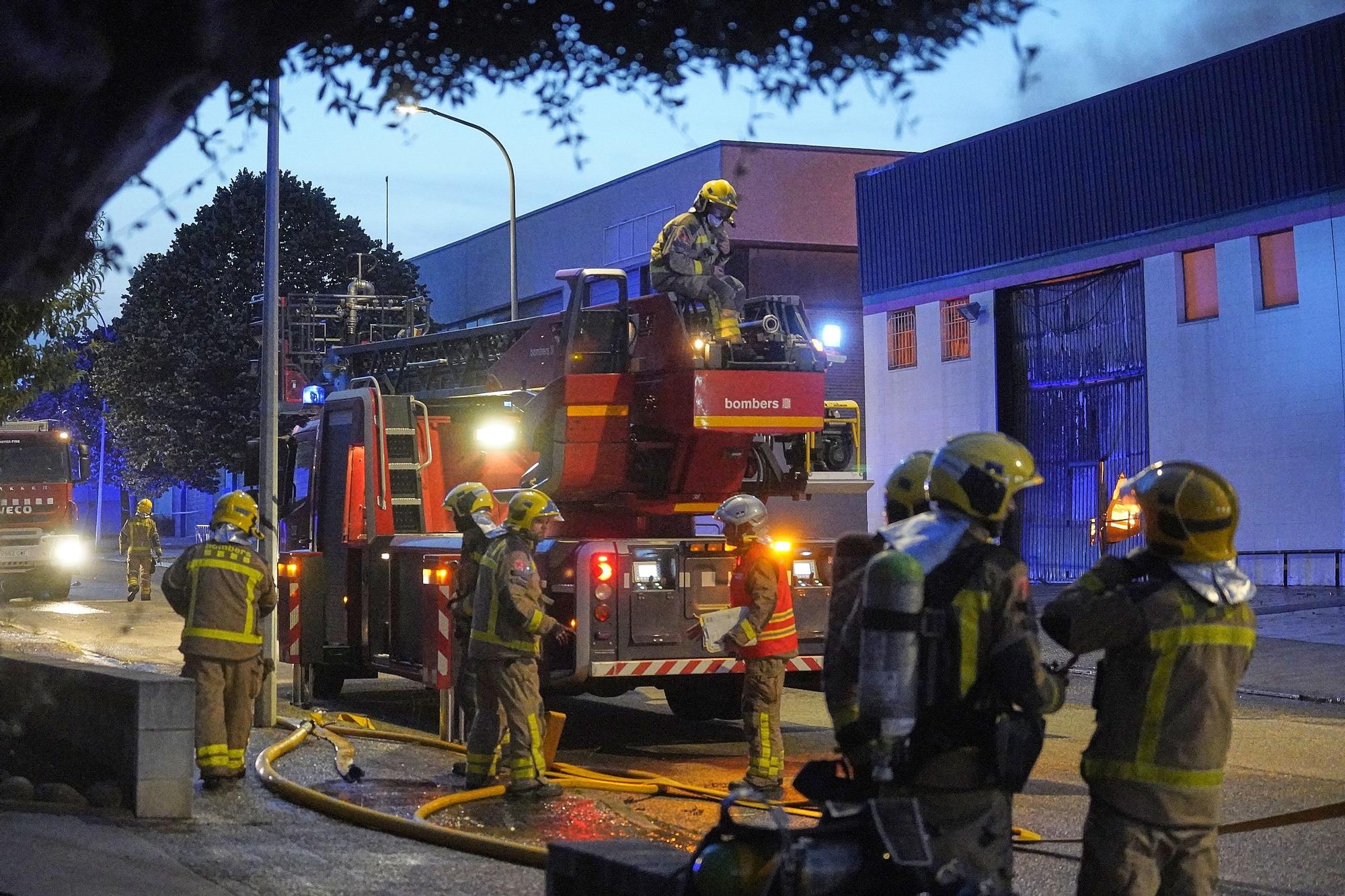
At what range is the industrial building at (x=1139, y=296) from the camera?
80.3ft

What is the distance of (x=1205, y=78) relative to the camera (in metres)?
26.0

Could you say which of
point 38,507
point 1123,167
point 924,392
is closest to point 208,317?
point 38,507

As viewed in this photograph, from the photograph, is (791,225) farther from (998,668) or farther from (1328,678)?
(998,668)

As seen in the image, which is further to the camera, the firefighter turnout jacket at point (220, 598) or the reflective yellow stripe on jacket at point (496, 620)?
the firefighter turnout jacket at point (220, 598)

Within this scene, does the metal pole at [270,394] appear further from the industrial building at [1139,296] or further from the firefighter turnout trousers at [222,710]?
the industrial building at [1139,296]

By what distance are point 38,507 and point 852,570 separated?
1014 inches

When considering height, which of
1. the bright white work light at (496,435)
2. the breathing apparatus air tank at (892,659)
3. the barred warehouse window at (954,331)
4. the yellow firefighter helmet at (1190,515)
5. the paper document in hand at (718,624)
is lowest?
the paper document in hand at (718,624)

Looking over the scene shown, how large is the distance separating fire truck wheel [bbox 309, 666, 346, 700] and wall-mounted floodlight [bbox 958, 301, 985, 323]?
19574mm

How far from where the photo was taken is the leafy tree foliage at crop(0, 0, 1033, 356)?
3.39 m

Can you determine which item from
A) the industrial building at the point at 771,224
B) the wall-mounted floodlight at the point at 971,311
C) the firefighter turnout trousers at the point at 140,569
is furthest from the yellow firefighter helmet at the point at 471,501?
the industrial building at the point at 771,224

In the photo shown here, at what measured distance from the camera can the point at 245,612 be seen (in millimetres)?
9344

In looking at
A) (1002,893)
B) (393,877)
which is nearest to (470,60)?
(1002,893)

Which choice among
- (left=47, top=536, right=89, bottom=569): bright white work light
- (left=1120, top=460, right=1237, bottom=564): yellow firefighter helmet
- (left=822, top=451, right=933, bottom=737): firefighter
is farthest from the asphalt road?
(left=47, top=536, right=89, bottom=569): bright white work light

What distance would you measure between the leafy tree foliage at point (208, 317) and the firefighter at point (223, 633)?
3282cm
